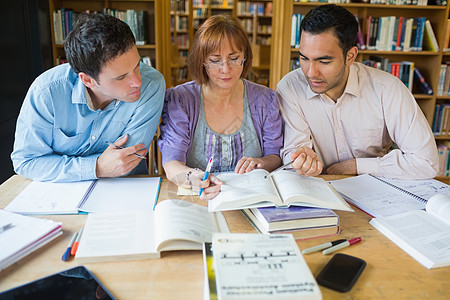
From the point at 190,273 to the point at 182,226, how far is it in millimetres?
138

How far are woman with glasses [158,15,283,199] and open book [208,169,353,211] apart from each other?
314 mm

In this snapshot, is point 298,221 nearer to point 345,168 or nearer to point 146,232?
point 146,232

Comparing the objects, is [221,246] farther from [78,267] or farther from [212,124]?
[212,124]

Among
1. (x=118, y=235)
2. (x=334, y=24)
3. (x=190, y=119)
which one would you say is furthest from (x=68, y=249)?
(x=334, y=24)

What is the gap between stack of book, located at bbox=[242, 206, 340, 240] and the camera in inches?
38.6

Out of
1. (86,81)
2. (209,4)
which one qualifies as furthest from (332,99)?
(209,4)

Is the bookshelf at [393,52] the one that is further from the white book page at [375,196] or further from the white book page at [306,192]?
the white book page at [306,192]

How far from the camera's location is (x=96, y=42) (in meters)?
1.26

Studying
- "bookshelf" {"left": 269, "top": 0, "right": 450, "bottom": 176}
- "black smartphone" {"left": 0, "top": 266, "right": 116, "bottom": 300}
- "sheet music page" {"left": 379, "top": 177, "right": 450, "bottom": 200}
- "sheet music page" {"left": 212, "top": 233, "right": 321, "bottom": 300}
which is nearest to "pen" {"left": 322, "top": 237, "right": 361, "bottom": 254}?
"sheet music page" {"left": 212, "top": 233, "right": 321, "bottom": 300}

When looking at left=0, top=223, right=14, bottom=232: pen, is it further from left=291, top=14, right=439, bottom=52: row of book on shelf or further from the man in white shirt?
left=291, top=14, right=439, bottom=52: row of book on shelf

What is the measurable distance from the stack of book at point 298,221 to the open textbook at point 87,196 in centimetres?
39

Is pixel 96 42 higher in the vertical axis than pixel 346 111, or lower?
higher

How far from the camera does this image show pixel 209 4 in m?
6.95

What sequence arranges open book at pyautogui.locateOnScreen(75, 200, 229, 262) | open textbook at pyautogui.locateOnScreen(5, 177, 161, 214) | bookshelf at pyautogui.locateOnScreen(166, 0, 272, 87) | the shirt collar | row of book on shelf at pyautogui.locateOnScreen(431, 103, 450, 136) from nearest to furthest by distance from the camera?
1. open book at pyautogui.locateOnScreen(75, 200, 229, 262)
2. open textbook at pyautogui.locateOnScreen(5, 177, 161, 214)
3. the shirt collar
4. row of book on shelf at pyautogui.locateOnScreen(431, 103, 450, 136)
5. bookshelf at pyautogui.locateOnScreen(166, 0, 272, 87)
